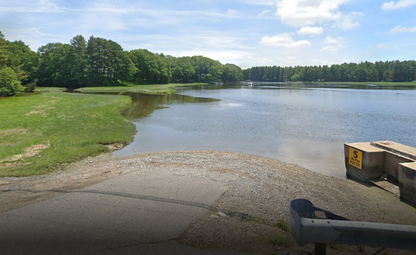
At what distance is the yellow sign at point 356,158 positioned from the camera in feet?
46.9

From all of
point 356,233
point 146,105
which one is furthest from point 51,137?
point 146,105

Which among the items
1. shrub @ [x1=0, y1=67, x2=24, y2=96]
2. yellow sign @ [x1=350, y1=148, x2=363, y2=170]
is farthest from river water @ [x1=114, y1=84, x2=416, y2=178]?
shrub @ [x1=0, y1=67, x2=24, y2=96]

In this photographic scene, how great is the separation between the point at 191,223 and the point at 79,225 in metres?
2.44

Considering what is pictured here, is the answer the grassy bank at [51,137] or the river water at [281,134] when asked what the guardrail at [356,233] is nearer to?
the river water at [281,134]

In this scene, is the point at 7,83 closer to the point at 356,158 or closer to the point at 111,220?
the point at 111,220

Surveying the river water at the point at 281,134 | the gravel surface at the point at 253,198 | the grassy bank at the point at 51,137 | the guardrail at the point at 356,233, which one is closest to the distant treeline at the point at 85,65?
the grassy bank at the point at 51,137

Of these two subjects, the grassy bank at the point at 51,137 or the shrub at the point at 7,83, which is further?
the shrub at the point at 7,83

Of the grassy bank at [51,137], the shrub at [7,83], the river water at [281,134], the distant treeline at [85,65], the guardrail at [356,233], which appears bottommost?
the river water at [281,134]

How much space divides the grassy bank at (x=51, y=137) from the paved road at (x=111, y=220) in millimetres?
6974

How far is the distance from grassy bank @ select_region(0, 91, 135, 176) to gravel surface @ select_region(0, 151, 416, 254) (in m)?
1.57

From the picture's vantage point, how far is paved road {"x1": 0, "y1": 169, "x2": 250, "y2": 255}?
515 centimetres

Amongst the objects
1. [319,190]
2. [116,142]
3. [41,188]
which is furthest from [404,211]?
[116,142]

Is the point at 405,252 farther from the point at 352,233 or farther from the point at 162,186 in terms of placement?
the point at 162,186

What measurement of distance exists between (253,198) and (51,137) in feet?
58.5
